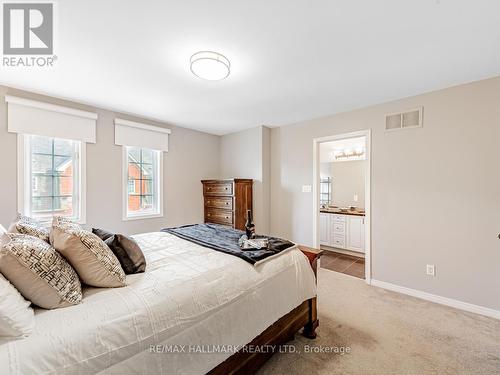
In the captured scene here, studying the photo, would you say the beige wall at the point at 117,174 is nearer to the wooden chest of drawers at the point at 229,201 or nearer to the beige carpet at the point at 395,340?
the wooden chest of drawers at the point at 229,201

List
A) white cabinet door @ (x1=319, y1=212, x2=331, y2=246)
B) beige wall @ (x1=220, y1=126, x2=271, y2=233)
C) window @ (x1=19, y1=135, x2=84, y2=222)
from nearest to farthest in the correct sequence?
window @ (x1=19, y1=135, x2=84, y2=222)
beige wall @ (x1=220, y1=126, x2=271, y2=233)
white cabinet door @ (x1=319, y1=212, x2=331, y2=246)

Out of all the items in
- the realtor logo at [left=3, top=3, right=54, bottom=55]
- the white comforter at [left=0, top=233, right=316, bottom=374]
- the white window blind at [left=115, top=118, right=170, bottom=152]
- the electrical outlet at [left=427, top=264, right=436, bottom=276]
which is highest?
the realtor logo at [left=3, top=3, right=54, bottom=55]

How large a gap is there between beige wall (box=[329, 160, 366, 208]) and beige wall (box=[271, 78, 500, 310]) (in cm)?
195

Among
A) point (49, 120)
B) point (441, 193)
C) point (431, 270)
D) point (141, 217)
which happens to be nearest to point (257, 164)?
point (141, 217)

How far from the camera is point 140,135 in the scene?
3490 millimetres

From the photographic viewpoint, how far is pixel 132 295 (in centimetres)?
112

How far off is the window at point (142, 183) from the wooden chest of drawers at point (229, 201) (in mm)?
901

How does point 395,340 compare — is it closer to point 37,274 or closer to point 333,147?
point 37,274

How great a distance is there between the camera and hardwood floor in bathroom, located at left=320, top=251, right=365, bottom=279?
346 centimetres

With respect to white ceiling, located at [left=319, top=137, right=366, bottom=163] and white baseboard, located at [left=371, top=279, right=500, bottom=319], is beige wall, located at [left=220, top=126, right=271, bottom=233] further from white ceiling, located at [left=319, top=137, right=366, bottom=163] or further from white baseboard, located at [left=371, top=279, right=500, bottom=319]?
white baseboard, located at [left=371, top=279, right=500, bottom=319]

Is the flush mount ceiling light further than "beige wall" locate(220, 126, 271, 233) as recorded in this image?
No

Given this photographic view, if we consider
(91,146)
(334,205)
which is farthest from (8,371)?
(334,205)

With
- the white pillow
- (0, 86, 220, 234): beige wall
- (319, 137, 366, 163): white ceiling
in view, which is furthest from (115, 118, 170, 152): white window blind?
(319, 137, 366, 163): white ceiling

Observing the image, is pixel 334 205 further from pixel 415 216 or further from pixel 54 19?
pixel 54 19
